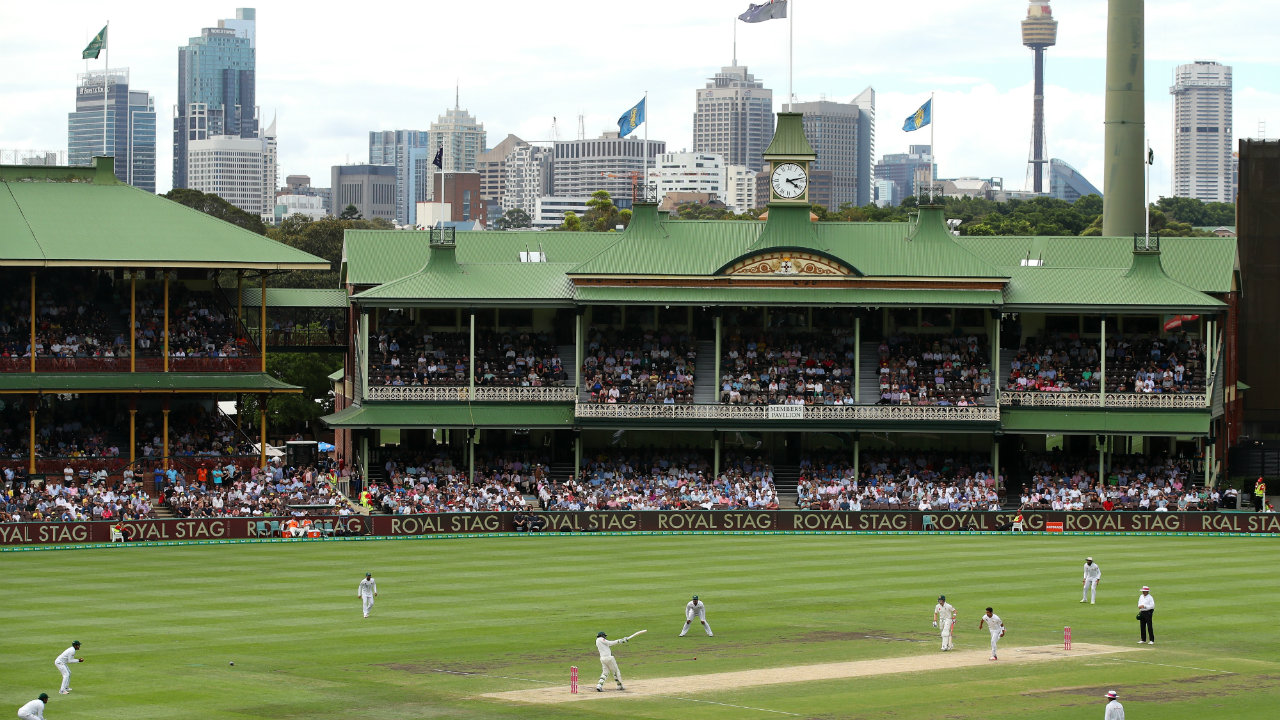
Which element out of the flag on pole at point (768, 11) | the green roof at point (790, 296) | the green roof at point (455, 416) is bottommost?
the green roof at point (455, 416)

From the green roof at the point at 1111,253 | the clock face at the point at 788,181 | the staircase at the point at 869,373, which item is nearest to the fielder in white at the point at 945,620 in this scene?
the staircase at the point at 869,373

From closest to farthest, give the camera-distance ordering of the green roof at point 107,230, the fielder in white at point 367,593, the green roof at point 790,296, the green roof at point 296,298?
1. the fielder in white at point 367,593
2. the green roof at point 107,230
3. the green roof at point 790,296
4. the green roof at point 296,298

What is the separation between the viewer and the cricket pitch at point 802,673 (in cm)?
2858

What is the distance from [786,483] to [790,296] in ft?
23.4

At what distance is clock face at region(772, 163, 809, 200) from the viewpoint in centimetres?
6650

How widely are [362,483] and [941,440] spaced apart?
2245 cm

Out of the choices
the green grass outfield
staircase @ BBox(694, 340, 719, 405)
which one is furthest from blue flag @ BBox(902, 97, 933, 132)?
the green grass outfield

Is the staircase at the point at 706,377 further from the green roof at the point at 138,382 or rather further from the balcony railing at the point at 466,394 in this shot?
the green roof at the point at 138,382

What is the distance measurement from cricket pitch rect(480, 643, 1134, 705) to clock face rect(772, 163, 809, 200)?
3508cm

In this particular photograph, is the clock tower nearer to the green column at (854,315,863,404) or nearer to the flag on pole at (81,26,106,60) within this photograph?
the green column at (854,315,863,404)

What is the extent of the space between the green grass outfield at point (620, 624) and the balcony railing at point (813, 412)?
871 cm

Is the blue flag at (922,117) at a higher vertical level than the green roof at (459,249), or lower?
higher

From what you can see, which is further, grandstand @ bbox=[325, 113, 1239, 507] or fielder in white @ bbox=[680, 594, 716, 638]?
grandstand @ bbox=[325, 113, 1239, 507]

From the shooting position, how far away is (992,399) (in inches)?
2477
